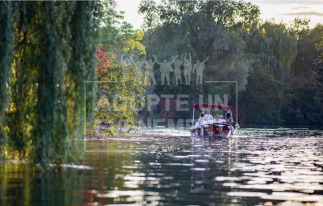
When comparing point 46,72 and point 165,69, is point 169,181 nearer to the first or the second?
point 46,72

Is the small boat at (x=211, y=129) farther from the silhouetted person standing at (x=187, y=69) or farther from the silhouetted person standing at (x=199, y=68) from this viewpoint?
the silhouetted person standing at (x=199, y=68)

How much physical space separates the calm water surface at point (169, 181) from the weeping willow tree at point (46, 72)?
3.82 feet

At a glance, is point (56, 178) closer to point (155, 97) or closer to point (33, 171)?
point (33, 171)

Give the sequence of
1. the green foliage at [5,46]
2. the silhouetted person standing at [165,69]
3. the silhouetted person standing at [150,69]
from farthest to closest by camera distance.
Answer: the silhouetted person standing at [165,69] < the silhouetted person standing at [150,69] < the green foliage at [5,46]

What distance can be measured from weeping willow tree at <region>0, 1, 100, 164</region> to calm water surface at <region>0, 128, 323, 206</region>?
3.82 ft

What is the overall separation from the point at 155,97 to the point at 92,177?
51.6m

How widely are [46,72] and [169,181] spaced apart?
4197 mm

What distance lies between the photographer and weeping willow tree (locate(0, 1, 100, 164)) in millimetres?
15078

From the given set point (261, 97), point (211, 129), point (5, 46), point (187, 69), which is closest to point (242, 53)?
point (261, 97)

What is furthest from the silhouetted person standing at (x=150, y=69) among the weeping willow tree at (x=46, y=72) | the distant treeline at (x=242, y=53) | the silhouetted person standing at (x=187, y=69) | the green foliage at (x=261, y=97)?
the weeping willow tree at (x=46, y=72)

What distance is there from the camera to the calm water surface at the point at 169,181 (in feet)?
44.8

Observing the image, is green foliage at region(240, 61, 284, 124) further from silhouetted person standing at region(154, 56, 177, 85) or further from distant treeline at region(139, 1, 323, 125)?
silhouetted person standing at region(154, 56, 177, 85)

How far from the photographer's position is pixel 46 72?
49.8 ft

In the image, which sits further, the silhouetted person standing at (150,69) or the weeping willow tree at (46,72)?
the silhouetted person standing at (150,69)
